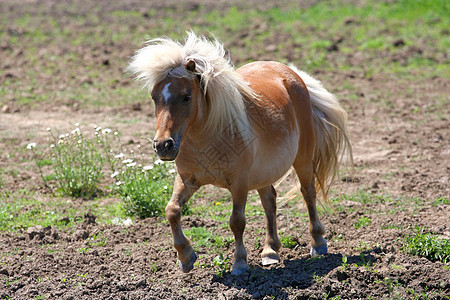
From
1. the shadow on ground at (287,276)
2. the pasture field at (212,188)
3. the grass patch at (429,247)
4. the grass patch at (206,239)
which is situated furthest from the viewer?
the grass patch at (206,239)

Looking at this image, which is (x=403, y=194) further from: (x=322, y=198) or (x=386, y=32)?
(x=386, y=32)

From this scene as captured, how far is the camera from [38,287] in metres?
4.91

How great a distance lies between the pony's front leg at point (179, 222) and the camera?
4926 millimetres

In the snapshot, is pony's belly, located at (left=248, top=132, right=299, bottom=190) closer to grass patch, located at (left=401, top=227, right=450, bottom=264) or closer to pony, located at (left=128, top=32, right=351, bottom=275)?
pony, located at (left=128, top=32, right=351, bottom=275)

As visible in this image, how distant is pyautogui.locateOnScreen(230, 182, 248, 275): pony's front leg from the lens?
501cm

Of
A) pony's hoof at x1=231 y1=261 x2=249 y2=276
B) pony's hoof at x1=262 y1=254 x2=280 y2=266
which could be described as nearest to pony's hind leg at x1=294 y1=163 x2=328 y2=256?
pony's hoof at x1=262 y1=254 x2=280 y2=266

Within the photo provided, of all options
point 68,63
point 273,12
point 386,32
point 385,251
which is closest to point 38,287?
point 385,251

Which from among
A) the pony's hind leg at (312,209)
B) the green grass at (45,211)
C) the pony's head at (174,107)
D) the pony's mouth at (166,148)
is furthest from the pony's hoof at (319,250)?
the green grass at (45,211)

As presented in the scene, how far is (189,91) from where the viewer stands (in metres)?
4.59

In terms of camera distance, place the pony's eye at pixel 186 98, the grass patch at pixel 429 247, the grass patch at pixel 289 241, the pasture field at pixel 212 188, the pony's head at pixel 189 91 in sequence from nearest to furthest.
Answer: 1. the pony's head at pixel 189 91
2. the pony's eye at pixel 186 98
3. the pasture field at pixel 212 188
4. the grass patch at pixel 429 247
5. the grass patch at pixel 289 241

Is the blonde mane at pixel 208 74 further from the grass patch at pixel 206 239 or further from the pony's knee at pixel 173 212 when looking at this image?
the grass patch at pixel 206 239

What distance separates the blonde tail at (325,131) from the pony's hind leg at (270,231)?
0.69 meters

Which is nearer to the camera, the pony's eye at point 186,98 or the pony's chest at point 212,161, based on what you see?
the pony's eye at point 186,98

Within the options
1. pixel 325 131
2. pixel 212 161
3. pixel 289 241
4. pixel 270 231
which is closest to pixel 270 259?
pixel 270 231
